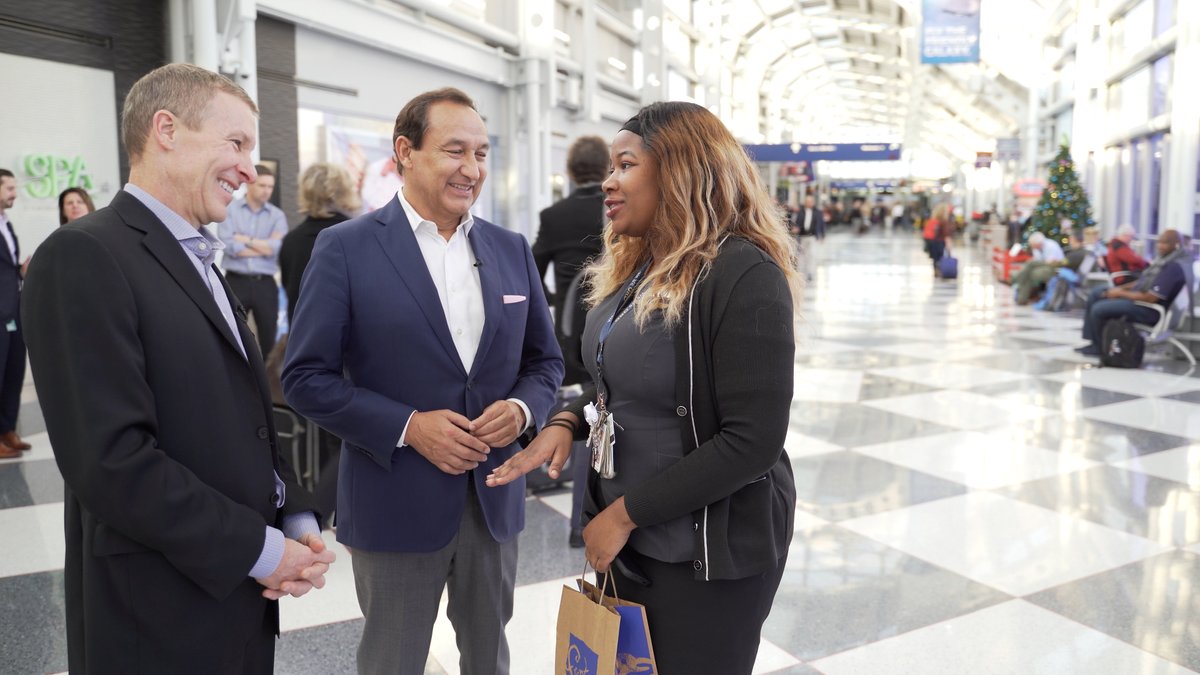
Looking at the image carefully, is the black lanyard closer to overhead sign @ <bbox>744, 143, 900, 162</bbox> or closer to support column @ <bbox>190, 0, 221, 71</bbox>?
support column @ <bbox>190, 0, 221, 71</bbox>

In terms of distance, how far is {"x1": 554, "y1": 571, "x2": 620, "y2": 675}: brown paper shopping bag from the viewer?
1.40m

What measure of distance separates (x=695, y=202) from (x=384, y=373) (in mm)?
705

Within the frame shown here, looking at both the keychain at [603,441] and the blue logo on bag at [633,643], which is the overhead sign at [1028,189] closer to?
the keychain at [603,441]

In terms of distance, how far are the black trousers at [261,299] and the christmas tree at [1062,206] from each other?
14.6 m

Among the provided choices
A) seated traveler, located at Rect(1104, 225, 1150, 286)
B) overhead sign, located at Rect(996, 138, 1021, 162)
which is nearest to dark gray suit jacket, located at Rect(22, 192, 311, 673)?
seated traveler, located at Rect(1104, 225, 1150, 286)

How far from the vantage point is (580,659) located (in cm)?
147

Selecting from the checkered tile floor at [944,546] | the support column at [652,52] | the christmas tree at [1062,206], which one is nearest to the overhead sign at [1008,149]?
the christmas tree at [1062,206]

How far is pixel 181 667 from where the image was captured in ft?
4.27

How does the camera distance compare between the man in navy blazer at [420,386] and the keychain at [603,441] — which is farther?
the man in navy blazer at [420,386]

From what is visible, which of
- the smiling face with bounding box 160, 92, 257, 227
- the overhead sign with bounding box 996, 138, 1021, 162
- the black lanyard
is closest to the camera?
the smiling face with bounding box 160, 92, 257, 227

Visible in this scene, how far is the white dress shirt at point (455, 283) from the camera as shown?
5.95 feet

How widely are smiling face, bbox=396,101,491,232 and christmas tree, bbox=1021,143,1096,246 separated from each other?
16.5m

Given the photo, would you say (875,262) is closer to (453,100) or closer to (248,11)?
(248,11)

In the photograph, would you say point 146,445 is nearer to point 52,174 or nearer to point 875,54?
point 52,174
